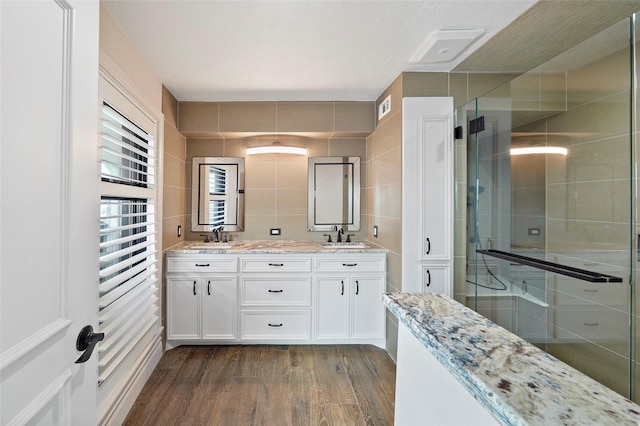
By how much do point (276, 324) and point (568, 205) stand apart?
2.41 meters

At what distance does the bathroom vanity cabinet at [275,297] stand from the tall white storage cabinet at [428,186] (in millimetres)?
505

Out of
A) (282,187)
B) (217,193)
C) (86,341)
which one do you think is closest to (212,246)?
(217,193)

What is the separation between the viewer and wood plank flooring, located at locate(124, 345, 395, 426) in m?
1.98

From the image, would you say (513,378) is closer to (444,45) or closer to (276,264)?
(444,45)

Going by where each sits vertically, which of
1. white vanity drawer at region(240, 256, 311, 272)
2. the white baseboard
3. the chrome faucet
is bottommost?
the white baseboard

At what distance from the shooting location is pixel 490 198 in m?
2.19

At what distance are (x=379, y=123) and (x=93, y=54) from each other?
2459 mm

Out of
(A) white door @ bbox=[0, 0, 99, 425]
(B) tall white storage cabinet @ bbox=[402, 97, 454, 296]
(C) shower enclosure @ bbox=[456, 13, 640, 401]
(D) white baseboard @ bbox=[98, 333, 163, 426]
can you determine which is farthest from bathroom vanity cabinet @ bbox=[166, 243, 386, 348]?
(A) white door @ bbox=[0, 0, 99, 425]

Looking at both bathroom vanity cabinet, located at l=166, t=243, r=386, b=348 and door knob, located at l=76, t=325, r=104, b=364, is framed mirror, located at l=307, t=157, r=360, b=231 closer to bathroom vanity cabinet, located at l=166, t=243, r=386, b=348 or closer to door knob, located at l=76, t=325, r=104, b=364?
bathroom vanity cabinet, located at l=166, t=243, r=386, b=348

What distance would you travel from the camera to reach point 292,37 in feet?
6.43

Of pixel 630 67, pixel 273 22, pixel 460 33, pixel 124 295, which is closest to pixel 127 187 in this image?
pixel 124 295

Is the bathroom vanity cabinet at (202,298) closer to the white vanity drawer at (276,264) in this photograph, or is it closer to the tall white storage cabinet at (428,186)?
the white vanity drawer at (276,264)

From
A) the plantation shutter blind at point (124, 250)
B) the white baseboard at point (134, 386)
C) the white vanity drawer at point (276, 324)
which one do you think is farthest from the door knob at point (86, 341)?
the white vanity drawer at point (276, 324)

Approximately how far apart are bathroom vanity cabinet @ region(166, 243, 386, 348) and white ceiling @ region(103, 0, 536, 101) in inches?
60.9
